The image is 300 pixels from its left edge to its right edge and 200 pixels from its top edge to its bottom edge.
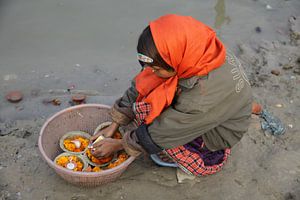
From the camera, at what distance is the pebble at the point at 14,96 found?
9.98 feet

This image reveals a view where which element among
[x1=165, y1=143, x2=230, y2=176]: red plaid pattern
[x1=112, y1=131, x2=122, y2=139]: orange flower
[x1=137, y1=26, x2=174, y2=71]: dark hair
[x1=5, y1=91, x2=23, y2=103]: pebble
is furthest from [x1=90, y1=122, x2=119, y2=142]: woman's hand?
[x1=5, y1=91, x2=23, y2=103]: pebble

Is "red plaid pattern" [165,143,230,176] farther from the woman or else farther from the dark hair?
the dark hair

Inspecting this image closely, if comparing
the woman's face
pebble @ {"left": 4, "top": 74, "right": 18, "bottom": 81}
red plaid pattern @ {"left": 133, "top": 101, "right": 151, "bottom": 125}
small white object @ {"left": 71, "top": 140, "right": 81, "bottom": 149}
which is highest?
the woman's face

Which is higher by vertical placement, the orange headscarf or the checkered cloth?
the orange headscarf

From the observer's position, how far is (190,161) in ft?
7.52

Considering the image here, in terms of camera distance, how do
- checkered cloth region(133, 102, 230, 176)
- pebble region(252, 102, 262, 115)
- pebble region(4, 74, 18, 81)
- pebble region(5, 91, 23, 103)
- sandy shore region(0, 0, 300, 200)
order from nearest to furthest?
checkered cloth region(133, 102, 230, 176) → sandy shore region(0, 0, 300, 200) → pebble region(252, 102, 262, 115) → pebble region(5, 91, 23, 103) → pebble region(4, 74, 18, 81)

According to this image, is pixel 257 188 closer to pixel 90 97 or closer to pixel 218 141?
pixel 218 141

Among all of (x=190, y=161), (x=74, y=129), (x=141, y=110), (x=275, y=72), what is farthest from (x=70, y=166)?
(x=275, y=72)

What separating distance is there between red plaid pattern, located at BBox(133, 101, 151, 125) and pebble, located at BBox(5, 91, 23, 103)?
120 centimetres

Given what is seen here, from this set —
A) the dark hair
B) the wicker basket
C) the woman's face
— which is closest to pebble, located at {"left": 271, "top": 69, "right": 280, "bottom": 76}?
the wicker basket

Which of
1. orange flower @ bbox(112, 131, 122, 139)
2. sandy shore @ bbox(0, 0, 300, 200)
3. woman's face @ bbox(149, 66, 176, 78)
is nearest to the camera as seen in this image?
woman's face @ bbox(149, 66, 176, 78)

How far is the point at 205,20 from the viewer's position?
4.12 m

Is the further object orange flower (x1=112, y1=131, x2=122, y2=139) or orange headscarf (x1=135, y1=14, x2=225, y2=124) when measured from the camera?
orange flower (x1=112, y1=131, x2=122, y2=139)

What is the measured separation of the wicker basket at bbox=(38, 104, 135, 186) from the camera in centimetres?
213
